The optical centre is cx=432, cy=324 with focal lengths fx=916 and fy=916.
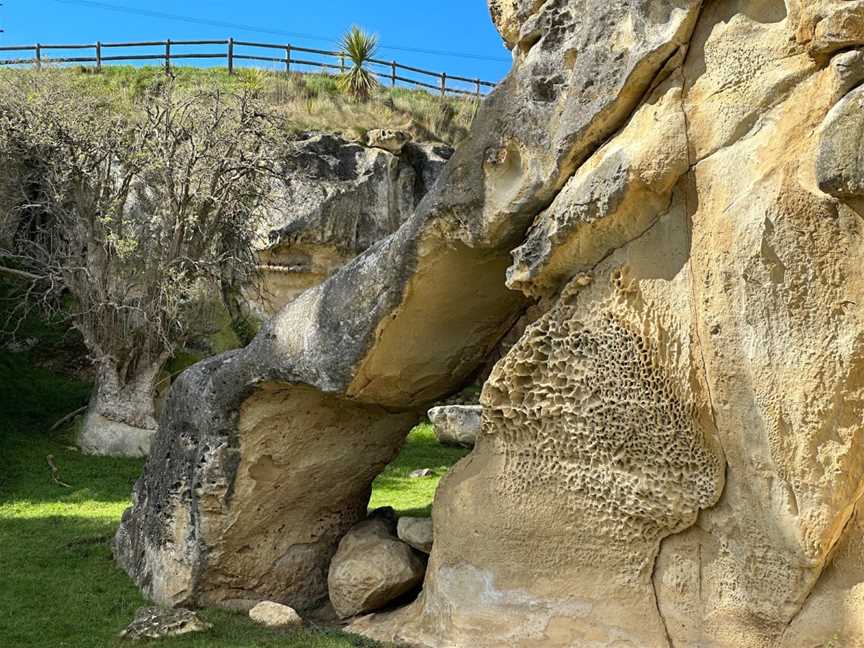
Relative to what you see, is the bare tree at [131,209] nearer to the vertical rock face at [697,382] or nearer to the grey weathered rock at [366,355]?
the grey weathered rock at [366,355]

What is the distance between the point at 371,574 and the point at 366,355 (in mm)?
1775

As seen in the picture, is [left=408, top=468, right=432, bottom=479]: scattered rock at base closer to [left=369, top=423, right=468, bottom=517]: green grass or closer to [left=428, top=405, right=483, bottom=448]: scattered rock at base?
[left=369, top=423, right=468, bottom=517]: green grass

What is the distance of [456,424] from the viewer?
1638 cm

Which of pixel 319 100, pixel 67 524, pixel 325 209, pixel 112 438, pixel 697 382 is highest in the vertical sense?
pixel 319 100

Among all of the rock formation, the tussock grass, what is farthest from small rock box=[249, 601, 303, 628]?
the tussock grass

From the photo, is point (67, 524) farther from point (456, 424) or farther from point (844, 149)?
point (844, 149)

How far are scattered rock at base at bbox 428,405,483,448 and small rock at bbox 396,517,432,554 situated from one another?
8823 millimetres

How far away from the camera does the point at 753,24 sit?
4758mm

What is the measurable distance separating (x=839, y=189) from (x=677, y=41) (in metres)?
1.18

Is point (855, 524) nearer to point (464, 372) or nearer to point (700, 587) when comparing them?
point (700, 587)

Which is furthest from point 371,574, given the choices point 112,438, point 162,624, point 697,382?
point 112,438

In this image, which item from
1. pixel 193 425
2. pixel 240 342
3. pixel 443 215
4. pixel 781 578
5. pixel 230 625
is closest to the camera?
pixel 781 578

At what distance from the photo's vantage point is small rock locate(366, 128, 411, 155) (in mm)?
20781

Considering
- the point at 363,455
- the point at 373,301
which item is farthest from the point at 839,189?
the point at 363,455
